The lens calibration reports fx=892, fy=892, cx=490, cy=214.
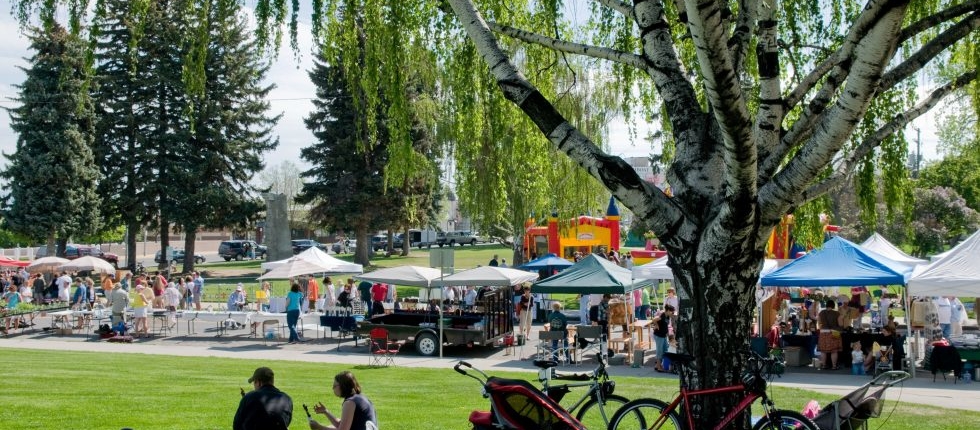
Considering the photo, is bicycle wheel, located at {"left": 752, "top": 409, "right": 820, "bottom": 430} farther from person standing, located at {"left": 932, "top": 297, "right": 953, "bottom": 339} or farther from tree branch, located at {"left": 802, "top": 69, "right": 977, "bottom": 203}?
person standing, located at {"left": 932, "top": 297, "right": 953, "bottom": 339}

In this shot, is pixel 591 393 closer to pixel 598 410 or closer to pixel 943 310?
pixel 598 410

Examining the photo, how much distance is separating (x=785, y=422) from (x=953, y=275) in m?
11.0

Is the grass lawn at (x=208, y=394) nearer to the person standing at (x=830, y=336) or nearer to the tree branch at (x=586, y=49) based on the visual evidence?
the person standing at (x=830, y=336)

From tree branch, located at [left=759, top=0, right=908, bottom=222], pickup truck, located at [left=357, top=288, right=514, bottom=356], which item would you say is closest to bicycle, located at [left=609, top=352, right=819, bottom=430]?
tree branch, located at [left=759, top=0, right=908, bottom=222]

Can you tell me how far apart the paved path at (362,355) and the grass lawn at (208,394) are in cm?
101

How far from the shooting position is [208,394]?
1312 cm

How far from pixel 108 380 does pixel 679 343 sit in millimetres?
11068

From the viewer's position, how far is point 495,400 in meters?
7.45

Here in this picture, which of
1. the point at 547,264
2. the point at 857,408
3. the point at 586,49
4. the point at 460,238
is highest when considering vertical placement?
the point at 460,238

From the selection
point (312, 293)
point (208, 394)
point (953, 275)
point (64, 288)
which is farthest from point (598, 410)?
point (64, 288)

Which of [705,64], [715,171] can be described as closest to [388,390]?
[715,171]

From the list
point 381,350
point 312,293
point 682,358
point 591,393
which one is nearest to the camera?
point 682,358

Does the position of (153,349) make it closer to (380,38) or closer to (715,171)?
(380,38)

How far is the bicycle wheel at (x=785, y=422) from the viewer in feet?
23.7
